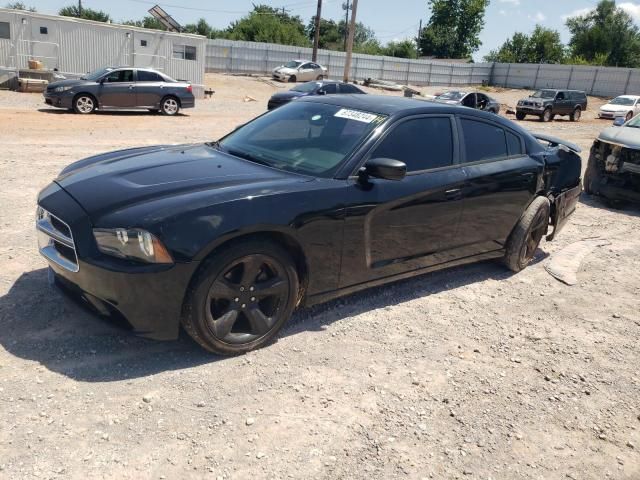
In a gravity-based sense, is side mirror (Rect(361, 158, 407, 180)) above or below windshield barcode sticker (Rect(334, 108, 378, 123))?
below

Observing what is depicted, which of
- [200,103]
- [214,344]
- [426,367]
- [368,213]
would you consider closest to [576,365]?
[426,367]

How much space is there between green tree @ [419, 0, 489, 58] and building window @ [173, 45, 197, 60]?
56.1 m

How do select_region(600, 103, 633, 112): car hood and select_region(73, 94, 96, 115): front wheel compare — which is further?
select_region(600, 103, 633, 112): car hood

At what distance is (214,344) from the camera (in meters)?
3.35

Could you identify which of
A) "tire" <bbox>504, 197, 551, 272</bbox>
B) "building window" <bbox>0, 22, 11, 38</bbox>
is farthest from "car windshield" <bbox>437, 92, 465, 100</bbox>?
"tire" <bbox>504, 197, 551, 272</bbox>

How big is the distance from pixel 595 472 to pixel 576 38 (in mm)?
81315

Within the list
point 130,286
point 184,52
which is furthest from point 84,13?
point 130,286

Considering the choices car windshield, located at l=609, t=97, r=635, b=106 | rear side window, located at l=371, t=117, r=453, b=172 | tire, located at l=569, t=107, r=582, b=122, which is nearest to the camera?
rear side window, located at l=371, t=117, r=453, b=172

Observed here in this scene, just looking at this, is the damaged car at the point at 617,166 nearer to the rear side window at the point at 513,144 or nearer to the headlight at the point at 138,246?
the rear side window at the point at 513,144

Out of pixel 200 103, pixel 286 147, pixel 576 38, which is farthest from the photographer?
pixel 576 38

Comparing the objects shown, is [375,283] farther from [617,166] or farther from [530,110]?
[530,110]

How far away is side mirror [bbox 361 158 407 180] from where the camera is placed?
12.2 feet

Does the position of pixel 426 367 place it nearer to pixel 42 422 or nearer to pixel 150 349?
pixel 150 349

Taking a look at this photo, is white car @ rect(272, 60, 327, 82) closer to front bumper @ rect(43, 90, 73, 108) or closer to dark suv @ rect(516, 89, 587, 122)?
dark suv @ rect(516, 89, 587, 122)
